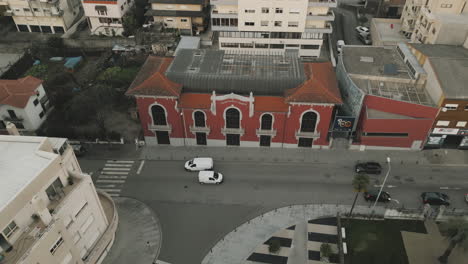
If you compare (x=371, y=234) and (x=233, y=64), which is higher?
(x=233, y=64)

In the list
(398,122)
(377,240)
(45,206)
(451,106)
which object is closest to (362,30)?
(451,106)

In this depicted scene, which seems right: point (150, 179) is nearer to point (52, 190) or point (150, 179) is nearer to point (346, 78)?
point (52, 190)

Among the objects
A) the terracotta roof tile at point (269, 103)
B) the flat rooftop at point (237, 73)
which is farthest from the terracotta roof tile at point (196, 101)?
the terracotta roof tile at point (269, 103)

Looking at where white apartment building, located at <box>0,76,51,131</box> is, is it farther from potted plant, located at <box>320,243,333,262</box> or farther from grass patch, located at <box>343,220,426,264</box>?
grass patch, located at <box>343,220,426,264</box>

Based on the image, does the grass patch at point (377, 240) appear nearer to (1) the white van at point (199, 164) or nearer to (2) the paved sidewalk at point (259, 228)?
(2) the paved sidewalk at point (259, 228)

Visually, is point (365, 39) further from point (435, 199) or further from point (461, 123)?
point (435, 199)

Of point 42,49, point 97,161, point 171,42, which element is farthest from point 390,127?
point 42,49
